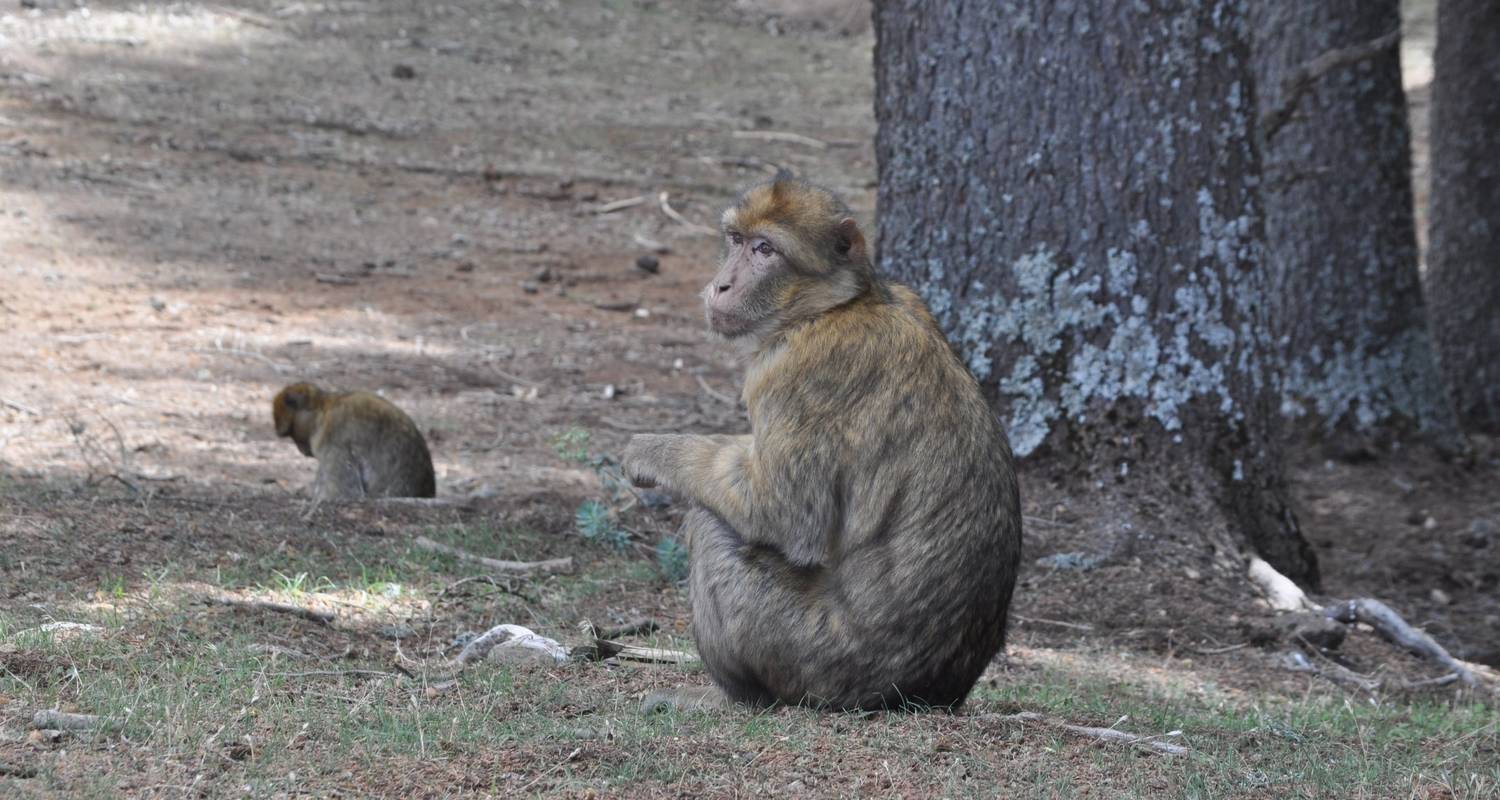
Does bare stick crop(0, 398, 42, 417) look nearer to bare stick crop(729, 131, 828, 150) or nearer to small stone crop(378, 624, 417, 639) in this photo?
small stone crop(378, 624, 417, 639)

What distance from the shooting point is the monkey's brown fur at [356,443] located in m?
8.15

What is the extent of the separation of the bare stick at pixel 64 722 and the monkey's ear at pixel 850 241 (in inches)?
98.9

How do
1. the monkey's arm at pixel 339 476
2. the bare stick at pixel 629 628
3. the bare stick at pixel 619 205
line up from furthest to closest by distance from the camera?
the bare stick at pixel 619 205 → the monkey's arm at pixel 339 476 → the bare stick at pixel 629 628

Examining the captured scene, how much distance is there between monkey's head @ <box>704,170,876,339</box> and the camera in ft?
16.4

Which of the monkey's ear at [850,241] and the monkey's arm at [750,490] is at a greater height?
the monkey's ear at [850,241]

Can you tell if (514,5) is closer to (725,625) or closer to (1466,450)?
(1466,450)

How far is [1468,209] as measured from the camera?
10.7m

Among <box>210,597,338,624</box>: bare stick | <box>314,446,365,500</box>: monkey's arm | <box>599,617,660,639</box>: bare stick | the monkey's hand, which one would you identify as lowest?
<box>599,617,660,639</box>: bare stick

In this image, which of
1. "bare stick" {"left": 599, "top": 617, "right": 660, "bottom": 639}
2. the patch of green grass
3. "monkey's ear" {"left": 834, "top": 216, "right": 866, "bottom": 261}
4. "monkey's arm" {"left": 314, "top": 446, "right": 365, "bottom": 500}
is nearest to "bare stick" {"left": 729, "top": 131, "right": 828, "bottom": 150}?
"monkey's arm" {"left": 314, "top": 446, "right": 365, "bottom": 500}

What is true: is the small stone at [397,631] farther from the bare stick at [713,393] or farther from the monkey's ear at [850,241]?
the bare stick at [713,393]

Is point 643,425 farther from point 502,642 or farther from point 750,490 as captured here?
point 750,490

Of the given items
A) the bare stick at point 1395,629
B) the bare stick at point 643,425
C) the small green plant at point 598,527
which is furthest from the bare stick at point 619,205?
the bare stick at point 1395,629

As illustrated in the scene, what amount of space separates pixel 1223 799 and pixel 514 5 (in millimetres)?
18028

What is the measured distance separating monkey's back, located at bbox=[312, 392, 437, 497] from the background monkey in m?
3.48
